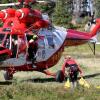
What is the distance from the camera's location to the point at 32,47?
2073 centimetres

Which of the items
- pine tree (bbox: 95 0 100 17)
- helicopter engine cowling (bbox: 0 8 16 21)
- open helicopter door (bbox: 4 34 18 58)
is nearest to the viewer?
open helicopter door (bbox: 4 34 18 58)

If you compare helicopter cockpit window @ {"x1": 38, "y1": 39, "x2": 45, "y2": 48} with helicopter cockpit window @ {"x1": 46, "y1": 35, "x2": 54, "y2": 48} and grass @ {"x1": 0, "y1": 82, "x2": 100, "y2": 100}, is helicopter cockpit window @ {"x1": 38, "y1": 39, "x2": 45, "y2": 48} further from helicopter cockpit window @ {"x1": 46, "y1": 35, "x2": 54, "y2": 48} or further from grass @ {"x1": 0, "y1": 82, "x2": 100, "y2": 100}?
grass @ {"x1": 0, "y1": 82, "x2": 100, "y2": 100}

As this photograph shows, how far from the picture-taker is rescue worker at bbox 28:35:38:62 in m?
20.5

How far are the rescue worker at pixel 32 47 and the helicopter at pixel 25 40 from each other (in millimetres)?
145

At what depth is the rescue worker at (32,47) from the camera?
20462 millimetres

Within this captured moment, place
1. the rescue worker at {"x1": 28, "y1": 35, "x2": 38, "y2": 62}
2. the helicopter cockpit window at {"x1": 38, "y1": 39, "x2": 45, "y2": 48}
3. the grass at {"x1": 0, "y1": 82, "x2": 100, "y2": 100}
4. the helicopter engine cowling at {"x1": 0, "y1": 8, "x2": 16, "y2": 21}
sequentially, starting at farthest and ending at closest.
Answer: the helicopter cockpit window at {"x1": 38, "y1": 39, "x2": 45, "y2": 48}, the helicopter engine cowling at {"x1": 0, "y1": 8, "x2": 16, "y2": 21}, the rescue worker at {"x1": 28, "y1": 35, "x2": 38, "y2": 62}, the grass at {"x1": 0, "y1": 82, "x2": 100, "y2": 100}

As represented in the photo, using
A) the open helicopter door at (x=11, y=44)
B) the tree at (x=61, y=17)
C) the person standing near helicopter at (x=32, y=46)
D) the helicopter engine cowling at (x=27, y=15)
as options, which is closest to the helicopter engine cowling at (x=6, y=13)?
the helicopter engine cowling at (x=27, y=15)

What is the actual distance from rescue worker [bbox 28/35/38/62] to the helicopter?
0.14 meters

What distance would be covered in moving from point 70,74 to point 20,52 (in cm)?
290

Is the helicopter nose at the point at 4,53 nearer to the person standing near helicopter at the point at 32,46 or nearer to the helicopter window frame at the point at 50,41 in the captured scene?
the person standing near helicopter at the point at 32,46

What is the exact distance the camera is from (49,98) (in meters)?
14.3

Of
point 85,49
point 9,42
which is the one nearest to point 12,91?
point 9,42

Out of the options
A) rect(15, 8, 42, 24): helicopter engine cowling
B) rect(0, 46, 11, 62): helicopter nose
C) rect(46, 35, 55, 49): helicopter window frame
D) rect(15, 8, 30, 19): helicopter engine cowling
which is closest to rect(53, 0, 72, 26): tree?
rect(46, 35, 55, 49): helicopter window frame

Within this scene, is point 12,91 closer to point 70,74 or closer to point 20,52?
point 70,74
